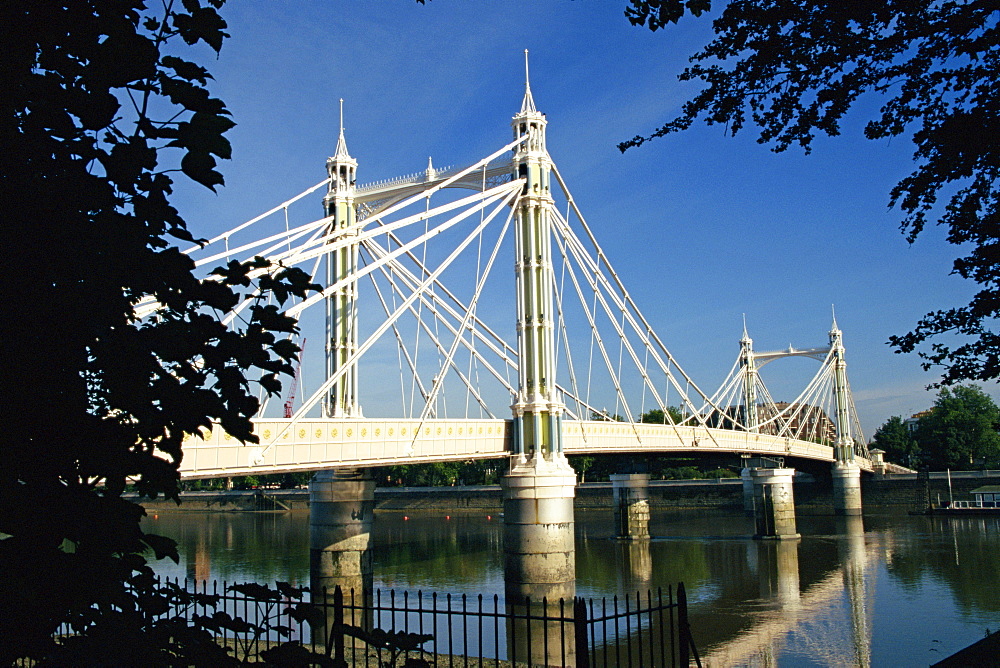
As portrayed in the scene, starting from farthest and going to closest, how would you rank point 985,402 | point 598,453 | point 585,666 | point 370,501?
point 985,402 → point 598,453 → point 370,501 → point 585,666

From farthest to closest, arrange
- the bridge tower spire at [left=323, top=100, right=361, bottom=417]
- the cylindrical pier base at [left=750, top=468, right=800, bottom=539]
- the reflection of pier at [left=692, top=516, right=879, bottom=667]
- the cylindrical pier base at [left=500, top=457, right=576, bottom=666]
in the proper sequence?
1. the cylindrical pier base at [left=750, top=468, right=800, bottom=539]
2. the bridge tower spire at [left=323, top=100, right=361, bottom=417]
3. the cylindrical pier base at [left=500, top=457, right=576, bottom=666]
4. the reflection of pier at [left=692, top=516, right=879, bottom=667]

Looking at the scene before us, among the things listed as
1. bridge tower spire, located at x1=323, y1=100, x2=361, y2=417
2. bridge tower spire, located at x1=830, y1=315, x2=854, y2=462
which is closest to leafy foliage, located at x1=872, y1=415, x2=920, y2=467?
bridge tower spire, located at x1=830, y1=315, x2=854, y2=462

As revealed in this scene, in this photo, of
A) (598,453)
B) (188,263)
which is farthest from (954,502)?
(188,263)

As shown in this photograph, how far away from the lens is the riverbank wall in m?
59.0

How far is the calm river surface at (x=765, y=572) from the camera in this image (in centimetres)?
1955

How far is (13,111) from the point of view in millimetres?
2871

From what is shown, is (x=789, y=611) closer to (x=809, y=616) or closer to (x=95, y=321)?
(x=809, y=616)

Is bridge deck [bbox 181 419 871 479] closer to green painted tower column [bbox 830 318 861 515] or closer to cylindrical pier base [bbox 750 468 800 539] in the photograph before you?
cylindrical pier base [bbox 750 468 800 539]

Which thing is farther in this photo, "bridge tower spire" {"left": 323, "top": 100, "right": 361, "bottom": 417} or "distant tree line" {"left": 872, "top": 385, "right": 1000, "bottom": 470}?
"distant tree line" {"left": 872, "top": 385, "right": 1000, "bottom": 470}

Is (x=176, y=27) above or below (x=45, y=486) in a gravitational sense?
above

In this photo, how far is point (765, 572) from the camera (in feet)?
103

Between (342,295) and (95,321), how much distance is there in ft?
81.8

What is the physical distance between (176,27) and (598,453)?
93.6ft

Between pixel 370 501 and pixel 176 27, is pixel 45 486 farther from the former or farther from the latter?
pixel 370 501
